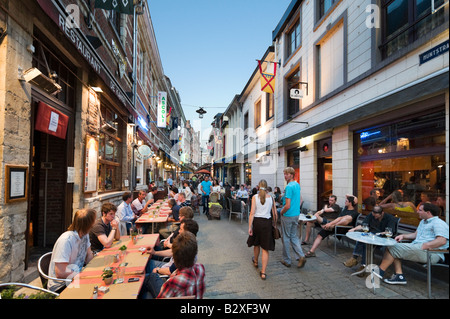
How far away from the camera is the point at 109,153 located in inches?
306

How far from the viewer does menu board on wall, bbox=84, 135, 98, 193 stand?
546 centimetres

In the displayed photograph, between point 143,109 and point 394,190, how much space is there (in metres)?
11.7

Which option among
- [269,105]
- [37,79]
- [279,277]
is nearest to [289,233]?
[279,277]

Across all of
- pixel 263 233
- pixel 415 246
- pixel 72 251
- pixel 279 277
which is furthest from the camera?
pixel 263 233

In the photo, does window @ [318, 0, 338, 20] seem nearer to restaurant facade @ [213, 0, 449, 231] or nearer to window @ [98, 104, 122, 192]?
restaurant facade @ [213, 0, 449, 231]

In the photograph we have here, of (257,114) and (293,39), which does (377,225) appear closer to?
(293,39)

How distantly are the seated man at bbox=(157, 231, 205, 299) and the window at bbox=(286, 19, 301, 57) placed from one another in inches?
365

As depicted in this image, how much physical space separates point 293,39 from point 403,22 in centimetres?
562

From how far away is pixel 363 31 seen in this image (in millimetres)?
5457

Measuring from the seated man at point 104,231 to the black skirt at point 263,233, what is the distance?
7.63 feet

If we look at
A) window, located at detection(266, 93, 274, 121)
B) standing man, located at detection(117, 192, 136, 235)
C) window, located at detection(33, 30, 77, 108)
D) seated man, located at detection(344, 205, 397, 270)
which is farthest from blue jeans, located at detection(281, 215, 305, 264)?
window, located at detection(266, 93, 274, 121)

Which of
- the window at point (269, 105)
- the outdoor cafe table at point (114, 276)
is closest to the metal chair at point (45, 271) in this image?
the outdoor cafe table at point (114, 276)
